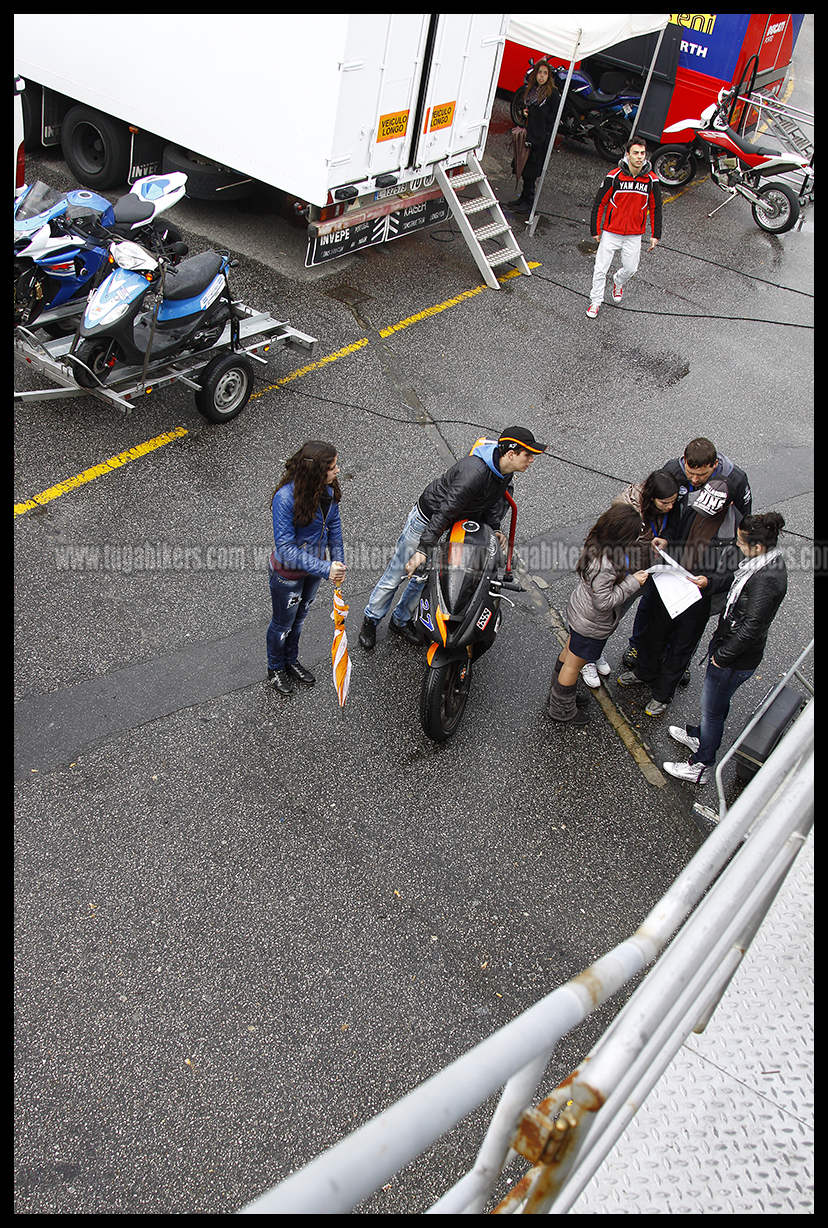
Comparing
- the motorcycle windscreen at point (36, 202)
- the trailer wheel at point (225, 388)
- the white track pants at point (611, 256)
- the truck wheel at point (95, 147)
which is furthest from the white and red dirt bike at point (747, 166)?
the motorcycle windscreen at point (36, 202)

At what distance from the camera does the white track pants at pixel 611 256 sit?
10.1m

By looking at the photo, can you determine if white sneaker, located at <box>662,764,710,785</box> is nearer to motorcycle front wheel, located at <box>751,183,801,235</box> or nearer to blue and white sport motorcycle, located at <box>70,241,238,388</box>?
blue and white sport motorcycle, located at <box>70,241,238,388</box>

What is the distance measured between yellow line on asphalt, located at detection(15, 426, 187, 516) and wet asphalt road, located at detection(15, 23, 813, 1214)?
0.09 metres

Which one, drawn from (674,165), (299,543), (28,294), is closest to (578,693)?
(299,543)

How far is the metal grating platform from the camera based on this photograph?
2062 millimetres

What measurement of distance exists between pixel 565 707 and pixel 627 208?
6442 millimetres

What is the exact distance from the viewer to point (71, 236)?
7.01m

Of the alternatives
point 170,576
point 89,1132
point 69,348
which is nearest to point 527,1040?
point 89,1132

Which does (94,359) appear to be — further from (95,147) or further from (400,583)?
(95,147)

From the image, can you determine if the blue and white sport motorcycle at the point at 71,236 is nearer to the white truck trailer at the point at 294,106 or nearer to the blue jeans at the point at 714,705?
the white truck trailer at the point at 294,106

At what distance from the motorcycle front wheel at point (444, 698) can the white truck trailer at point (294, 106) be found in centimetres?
588

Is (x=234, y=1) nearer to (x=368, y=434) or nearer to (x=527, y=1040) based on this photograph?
(x=368, y=434)

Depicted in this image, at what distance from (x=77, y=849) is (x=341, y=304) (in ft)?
23.1

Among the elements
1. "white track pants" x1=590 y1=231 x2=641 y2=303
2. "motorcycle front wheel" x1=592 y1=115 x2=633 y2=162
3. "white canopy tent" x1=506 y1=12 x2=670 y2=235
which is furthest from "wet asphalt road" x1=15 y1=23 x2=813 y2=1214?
"motorcycle front wheel" x1=592 y1=115 x2=633 y2=162
